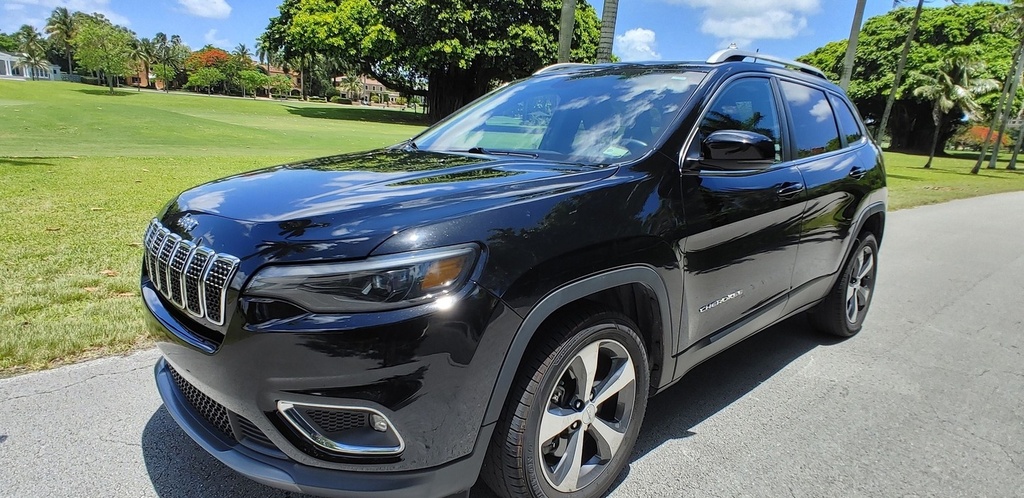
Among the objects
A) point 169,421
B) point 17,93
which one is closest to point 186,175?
point 169,421

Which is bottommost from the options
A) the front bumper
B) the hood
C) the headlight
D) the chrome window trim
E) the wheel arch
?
the front bumper

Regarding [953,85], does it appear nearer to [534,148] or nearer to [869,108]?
[869,108]

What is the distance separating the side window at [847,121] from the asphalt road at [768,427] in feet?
5.00

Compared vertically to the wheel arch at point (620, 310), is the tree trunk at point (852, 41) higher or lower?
higher

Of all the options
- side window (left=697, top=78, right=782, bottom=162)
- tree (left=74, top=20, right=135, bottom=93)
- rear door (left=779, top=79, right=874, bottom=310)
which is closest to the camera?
side window (left=697, top=78, right=782, bottom=162)

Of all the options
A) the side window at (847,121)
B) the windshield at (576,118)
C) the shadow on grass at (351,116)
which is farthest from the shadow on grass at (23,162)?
the shadow on grass at (351,116)

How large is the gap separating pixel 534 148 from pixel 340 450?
67.8 inches

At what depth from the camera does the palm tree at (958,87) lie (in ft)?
116

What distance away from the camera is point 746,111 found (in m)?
3.18

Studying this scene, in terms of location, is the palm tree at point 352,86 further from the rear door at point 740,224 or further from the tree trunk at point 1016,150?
the rear door at point 740,224

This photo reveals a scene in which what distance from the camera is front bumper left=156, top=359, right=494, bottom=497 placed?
1.80 metres

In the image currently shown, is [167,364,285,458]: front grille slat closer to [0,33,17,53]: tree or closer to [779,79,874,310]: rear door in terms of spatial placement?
[779,79,874,310]: rear door

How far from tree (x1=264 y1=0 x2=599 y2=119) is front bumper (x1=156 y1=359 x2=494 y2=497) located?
3733 centimetres

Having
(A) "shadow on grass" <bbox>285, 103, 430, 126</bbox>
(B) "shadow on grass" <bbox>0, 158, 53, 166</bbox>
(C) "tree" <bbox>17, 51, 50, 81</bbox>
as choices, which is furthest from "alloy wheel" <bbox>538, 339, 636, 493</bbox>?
(C) "tree" <bbox>17, 51, 50, 81</bbox>
